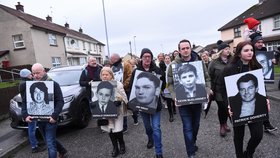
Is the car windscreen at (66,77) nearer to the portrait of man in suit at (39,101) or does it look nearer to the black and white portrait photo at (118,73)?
the black and white portrait photo at (118,73)

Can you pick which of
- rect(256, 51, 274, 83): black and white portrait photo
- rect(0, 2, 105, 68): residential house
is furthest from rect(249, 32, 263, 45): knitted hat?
rect(0, 2, 105, 68): residential house

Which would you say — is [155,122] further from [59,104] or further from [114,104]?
[59,104]

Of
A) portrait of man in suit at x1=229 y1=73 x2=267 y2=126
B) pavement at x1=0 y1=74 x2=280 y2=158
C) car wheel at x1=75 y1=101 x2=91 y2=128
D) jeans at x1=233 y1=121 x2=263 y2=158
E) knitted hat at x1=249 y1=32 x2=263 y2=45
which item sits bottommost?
pavement at x1=0 y1=74 x2=280 y2=158

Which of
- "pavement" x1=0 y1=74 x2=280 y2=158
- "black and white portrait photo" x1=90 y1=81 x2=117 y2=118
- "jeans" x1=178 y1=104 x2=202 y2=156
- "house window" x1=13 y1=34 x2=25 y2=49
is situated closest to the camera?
"jeans" x1=178 y1=104 x2=202 y2=156

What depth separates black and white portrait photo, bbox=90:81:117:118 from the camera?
14.5ft

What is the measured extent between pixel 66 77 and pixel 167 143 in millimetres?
4230

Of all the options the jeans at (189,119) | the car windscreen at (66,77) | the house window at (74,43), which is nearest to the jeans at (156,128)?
the jeans at (189,119)

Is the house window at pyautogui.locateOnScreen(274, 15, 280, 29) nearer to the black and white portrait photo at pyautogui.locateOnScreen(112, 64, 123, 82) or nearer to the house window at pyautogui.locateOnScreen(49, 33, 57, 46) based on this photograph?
the house window at pyautogui.locateOnScreen(49, 33, 57, 46)

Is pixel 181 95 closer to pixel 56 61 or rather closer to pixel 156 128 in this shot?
pixel 156 128

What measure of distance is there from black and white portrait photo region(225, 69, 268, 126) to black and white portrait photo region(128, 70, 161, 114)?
4.35 ft

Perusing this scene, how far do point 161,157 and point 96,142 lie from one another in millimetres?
2036

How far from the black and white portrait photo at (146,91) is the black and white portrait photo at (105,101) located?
511mm

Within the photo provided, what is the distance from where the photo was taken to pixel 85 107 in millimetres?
6953

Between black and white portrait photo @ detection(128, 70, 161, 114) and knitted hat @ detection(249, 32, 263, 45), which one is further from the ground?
knitted hat @ detection(249, 32, 263, 45)
